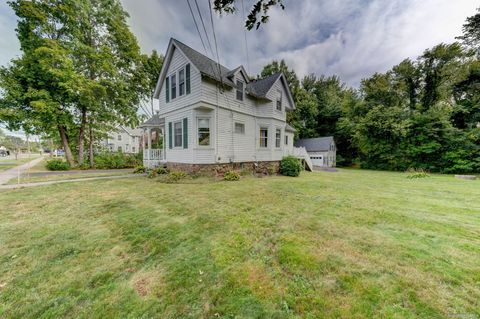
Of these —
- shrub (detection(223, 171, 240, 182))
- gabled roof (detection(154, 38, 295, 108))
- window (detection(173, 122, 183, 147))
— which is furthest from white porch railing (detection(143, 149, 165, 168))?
shrub (detection(223, 171, 240, 182))

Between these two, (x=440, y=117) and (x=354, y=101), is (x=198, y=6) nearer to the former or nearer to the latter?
(x=440, y=117)

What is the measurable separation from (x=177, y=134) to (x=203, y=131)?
216 centimetres

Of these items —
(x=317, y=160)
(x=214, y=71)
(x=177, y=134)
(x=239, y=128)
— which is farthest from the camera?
(x=317, y=160)

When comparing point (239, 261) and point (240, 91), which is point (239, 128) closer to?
point (240, 91)

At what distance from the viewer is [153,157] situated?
14078 millimetres

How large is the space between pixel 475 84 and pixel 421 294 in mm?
29350

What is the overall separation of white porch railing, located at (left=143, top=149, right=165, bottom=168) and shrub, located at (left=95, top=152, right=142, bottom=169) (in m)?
5.44

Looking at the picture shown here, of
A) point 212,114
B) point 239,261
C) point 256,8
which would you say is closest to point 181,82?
point 212,114

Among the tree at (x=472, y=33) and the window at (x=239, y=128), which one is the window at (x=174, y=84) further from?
the tree at (x=472, y=33)

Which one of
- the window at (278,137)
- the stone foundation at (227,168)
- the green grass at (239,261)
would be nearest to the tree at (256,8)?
the green grass at (239,261)

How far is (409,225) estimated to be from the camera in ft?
14.0

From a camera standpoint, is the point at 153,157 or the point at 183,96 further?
the point at 153,157

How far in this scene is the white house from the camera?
10516 millimetres

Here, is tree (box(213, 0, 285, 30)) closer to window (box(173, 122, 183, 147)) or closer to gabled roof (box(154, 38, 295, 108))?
gabled roof (box(154, 38, 295, 108))
